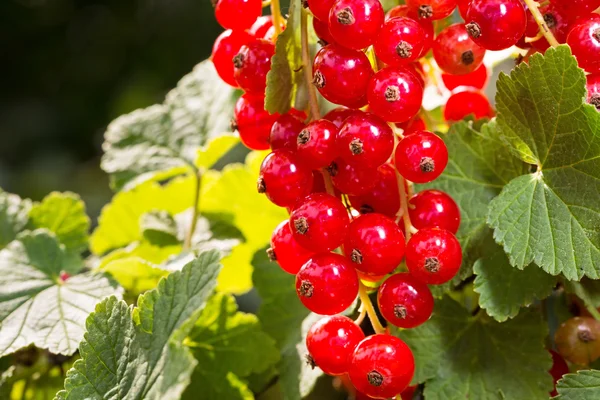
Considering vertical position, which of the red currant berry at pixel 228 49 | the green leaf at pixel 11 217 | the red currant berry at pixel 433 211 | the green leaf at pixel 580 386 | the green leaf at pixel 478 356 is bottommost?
the green leaf at pixel 580 386

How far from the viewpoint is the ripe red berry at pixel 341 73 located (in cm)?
47

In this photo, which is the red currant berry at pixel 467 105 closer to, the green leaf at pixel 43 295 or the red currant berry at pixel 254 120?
the red currant berry at pixel 254 120

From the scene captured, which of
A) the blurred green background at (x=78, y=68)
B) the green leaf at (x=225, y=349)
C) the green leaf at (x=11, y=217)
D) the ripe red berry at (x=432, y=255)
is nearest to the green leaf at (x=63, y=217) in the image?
the green leaf at (x=11, y=217)

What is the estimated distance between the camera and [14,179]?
1.84 meters

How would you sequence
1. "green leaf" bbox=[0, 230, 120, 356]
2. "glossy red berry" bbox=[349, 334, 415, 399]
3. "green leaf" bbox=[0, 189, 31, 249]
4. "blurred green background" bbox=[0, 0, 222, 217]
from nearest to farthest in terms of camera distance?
"glossy red berry" bbox=[349, 334, 415, 399]
"green leaf" bbox=[0, 230, 120, 356]
"green leaf" bbox=[0, 189, 31, 249]
"blurred green background" bbox=[0, 0, 222, 217]

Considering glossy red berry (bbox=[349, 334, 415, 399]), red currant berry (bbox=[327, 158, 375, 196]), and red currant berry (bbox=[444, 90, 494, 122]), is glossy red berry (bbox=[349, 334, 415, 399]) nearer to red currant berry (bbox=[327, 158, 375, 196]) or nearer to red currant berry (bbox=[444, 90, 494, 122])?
red currant berry (bbox=[327, 158, 375, 196])

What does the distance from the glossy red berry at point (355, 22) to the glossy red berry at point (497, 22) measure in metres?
0.07

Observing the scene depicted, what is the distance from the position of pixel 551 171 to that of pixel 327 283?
18 cm

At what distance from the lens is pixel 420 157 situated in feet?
1.54

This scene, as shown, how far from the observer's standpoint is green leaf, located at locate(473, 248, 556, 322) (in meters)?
0.50

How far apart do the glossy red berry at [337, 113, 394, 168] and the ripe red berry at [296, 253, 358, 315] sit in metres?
0.07

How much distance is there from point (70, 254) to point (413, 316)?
0.39 meters

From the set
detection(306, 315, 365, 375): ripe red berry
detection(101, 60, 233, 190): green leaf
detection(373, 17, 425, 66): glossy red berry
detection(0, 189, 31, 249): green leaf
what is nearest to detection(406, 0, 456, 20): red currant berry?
detection(373, 17, 425, 66): glossy red berry

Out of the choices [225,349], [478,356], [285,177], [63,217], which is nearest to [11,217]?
[63,217]
